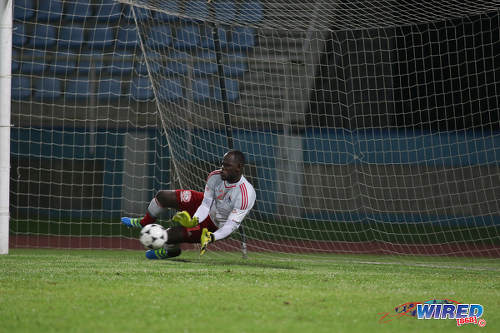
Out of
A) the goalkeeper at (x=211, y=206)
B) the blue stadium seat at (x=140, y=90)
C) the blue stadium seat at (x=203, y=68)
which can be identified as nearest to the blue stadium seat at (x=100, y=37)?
the blue stadium seat at (x=140, y=90)

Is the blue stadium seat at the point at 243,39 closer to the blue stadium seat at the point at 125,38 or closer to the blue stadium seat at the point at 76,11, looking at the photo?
the blue stadium seat at the point at 125,38

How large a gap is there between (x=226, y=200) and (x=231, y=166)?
51 centimetres

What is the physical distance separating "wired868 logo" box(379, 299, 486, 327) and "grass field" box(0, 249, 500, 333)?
7 cm

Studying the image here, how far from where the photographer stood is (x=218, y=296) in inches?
189

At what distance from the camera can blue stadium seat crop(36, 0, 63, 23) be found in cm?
2014

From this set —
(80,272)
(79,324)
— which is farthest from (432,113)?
(79,324)

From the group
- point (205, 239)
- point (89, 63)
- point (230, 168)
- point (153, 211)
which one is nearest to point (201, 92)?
point (89, 63)

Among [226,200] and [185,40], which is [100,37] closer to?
[185,40]

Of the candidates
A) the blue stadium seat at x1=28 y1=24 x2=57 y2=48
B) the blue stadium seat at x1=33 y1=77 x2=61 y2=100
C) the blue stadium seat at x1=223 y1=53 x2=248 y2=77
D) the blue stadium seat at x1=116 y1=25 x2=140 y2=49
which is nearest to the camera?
the blue stadium seat at x1=223 y1=53 x2=248 y2=77

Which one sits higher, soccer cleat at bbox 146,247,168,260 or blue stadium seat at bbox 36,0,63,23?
blue stadium seat at bbox 36,0,63,23

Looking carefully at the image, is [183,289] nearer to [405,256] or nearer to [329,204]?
[405,256]

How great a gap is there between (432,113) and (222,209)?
12553 millimetres

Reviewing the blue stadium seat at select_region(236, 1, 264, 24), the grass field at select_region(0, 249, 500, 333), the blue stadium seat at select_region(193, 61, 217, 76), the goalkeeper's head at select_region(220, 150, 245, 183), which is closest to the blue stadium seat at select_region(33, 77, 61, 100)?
the blue stadium seat at select_region(193, 61, 217, 76)

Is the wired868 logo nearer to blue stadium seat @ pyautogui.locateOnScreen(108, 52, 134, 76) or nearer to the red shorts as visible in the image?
the red shorts
